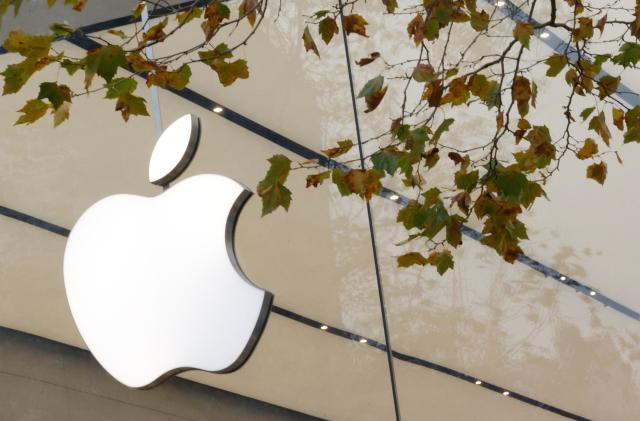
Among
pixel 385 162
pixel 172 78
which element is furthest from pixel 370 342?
pixel 172 78

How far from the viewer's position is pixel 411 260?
3.02 m

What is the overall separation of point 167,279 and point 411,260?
94 centimetres

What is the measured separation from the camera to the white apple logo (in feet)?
6.91

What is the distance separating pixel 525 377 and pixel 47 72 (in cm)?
192

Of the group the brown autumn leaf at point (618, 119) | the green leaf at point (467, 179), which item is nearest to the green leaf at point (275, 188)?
the green leaf at point (467, 179)

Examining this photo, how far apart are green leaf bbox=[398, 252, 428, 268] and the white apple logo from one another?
2.65ft

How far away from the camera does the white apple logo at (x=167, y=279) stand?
2107 mm

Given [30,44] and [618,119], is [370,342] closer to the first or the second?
[618,119]

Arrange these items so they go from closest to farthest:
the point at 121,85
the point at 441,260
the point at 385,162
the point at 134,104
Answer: the point at 121,85 → the point at 134,104 → the point at 385,162 → the point at 441,260

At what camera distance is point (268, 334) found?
3064 millimetres

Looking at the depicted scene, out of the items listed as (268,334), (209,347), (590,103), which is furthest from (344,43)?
(209,347)

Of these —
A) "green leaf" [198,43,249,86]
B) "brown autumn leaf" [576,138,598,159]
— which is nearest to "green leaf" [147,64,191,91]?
"green leaf" [198,43,249,86]

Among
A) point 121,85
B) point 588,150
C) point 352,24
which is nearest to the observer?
point 121,85

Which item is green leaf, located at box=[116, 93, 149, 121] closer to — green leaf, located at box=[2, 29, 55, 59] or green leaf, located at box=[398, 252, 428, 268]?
green leaf, located at box=[2, 29, 55, 59]
